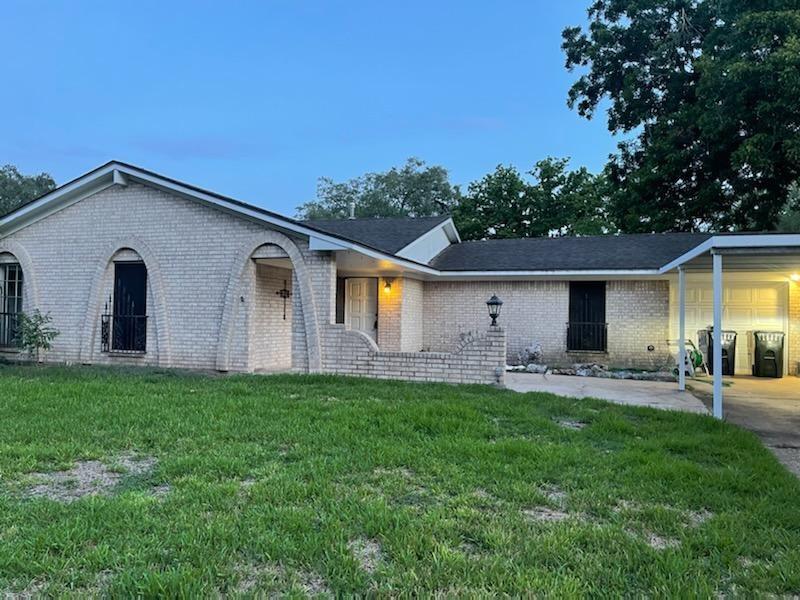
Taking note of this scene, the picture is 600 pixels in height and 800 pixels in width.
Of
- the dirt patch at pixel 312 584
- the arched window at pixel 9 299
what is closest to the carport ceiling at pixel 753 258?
the dirt patch at pixel 312 584

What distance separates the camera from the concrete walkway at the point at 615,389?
8.16 metres

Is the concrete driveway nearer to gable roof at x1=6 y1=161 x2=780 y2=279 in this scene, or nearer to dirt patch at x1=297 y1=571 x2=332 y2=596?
gable roof at x1=6 y1=161 x2=780 y2=279

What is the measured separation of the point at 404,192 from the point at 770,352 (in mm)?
34826

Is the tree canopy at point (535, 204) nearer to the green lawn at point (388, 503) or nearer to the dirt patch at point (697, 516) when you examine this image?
the green lawn at point (388, 503)

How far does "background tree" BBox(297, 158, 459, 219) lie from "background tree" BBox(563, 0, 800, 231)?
20132 millimetres

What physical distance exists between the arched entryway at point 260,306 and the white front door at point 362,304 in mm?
2701

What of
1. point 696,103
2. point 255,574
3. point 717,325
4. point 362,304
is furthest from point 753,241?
point 696,103

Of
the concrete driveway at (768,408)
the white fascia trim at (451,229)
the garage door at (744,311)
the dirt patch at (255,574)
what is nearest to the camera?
the dirt patch at (255,574)

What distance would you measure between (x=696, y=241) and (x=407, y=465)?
13150 mm

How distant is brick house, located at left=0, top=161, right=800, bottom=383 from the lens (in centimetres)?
1025

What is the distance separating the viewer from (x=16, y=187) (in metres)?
44.0

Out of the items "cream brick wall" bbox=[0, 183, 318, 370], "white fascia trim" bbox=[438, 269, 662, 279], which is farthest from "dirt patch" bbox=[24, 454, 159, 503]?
"white fascia trim" bbox=[438, 269, 662, 279]

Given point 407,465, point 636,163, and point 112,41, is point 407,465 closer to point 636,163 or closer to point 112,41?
point 636,163

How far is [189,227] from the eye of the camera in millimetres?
11148
